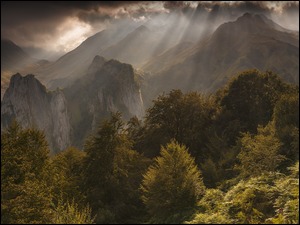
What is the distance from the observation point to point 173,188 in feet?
91.6

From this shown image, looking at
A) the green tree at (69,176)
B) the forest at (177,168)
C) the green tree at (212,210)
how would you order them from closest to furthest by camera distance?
1. the green tree at (212,210)
2. the forest at (177,168)
3. the green tree at (69,176)

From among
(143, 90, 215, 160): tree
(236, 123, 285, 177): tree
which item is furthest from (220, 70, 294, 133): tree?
(236, 123, 285, 177): tree

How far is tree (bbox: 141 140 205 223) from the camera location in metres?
27.6

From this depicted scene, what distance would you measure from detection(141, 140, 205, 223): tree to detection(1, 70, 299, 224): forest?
89mm

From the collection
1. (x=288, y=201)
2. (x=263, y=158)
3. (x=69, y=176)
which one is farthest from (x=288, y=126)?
(x=69, y=176)

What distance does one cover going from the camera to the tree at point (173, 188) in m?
27.6

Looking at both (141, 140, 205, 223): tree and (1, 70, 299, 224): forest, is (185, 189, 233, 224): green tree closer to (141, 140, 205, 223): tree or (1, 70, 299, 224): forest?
(1, 70, 299, 224): forest

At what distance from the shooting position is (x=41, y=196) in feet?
71.9

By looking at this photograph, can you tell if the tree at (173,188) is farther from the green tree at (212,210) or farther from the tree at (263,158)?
the tree at (263,158)

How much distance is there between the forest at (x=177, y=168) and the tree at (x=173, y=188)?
0.09m

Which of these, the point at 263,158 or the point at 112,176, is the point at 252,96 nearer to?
the point at 263,158

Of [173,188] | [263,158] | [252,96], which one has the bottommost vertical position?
[173,188]

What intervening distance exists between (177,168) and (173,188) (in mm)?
1787

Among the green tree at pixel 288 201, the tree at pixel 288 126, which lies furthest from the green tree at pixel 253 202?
the tree at pixel 288 126
